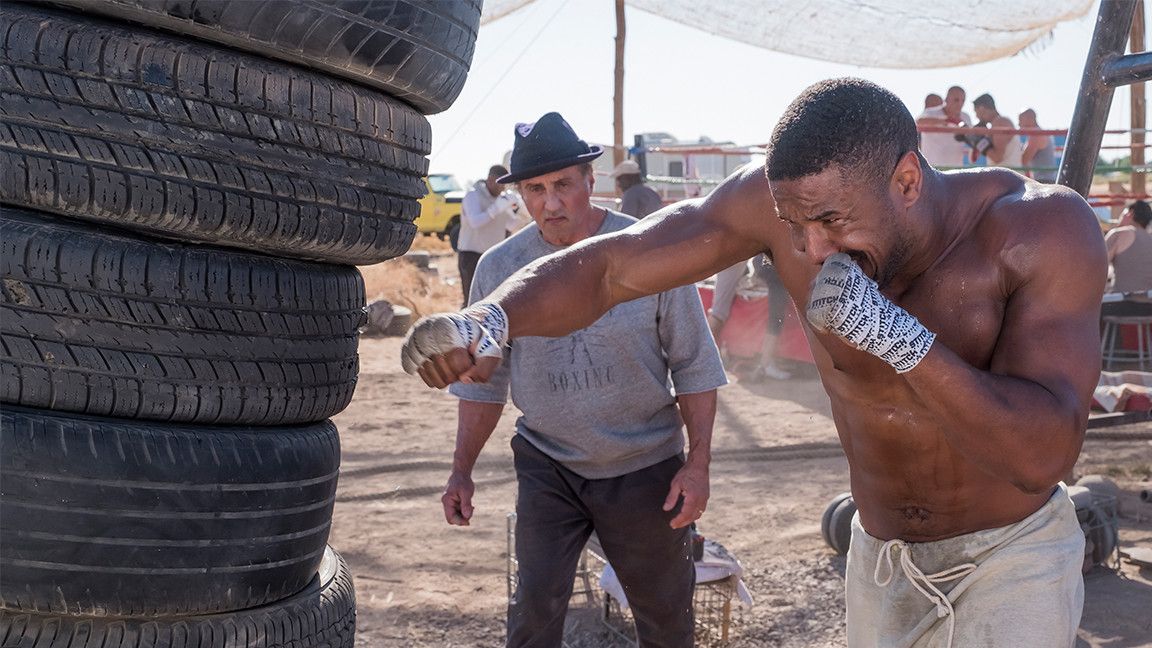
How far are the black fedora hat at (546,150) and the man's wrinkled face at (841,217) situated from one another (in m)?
1.63

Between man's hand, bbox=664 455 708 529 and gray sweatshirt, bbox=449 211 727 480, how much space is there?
Answer: 156 mm

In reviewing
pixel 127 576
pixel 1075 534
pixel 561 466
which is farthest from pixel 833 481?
pixel 127 576

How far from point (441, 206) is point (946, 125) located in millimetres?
21391

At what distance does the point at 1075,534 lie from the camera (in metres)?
2.88

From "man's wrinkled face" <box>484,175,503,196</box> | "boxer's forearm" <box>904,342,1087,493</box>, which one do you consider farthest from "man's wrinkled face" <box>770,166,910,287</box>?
"man's wrinkled face" <box>484,175,503,196</box>

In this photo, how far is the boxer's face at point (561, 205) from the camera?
4.22 metres

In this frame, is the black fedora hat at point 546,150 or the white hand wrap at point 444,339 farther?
the black fedora hat at point 546,150

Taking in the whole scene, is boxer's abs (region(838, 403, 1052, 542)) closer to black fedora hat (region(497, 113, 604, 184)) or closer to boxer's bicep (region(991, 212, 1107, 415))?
boxer's bicep (region(991, 212, 1107, 415))

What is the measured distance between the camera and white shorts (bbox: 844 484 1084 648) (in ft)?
8.95

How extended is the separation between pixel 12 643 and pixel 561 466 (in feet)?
6.30

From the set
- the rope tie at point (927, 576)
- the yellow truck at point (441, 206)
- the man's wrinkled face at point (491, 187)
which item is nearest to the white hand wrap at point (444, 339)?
the rope tie at point (927, 576)

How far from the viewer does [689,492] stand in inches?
157

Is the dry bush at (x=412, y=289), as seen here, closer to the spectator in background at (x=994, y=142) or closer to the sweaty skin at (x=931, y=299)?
the spectator in background at (x=994, y=142)

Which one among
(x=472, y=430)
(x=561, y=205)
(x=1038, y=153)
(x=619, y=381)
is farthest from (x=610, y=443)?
(x=1038, y=153)
